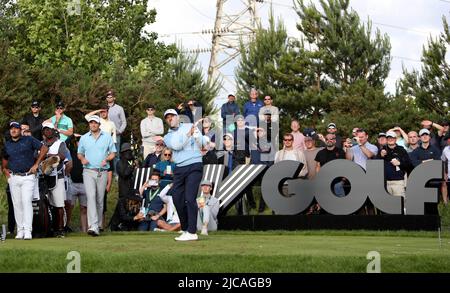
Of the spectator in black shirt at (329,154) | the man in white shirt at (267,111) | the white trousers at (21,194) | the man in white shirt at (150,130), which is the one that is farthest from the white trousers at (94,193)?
the man in white shirt at (267,111)

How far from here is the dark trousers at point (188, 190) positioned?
17.6m

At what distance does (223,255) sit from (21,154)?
19.3ft

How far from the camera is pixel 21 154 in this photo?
1914 centimetres

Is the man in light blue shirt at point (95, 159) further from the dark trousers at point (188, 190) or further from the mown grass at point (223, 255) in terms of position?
the dark trousers at point (188, 190)

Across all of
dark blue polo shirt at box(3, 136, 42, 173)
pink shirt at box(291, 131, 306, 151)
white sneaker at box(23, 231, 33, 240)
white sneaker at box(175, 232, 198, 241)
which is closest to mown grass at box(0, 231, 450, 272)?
white sneaker at box(175, 232, 198, 241)

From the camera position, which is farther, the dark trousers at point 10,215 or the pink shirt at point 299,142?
the pink shirt at point 299,142

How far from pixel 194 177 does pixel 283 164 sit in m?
6.03

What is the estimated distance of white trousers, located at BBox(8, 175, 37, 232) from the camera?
62.2 ft

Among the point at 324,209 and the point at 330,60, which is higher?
the point at 330,60

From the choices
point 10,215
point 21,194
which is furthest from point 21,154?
point 10,215

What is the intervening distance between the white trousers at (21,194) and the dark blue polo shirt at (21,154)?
0.57 feet
